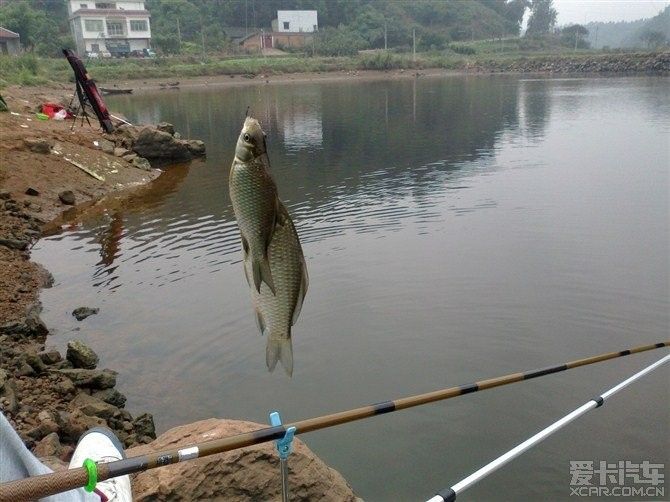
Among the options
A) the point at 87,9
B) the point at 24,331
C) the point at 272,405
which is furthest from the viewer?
the point at 87,9

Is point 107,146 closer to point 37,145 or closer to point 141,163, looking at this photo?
point 141,163

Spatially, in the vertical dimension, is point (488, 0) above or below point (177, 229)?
above

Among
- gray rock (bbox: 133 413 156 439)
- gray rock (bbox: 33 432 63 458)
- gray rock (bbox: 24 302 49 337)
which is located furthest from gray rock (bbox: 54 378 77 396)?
gray rock (bbox: 24 302 49 337)

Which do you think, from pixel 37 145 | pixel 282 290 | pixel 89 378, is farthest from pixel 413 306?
pixel 37 145

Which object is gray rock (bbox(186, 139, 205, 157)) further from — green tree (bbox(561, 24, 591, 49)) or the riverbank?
green tree (bbox(561, 24, 591, 49))

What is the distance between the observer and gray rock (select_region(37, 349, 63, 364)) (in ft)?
24.4

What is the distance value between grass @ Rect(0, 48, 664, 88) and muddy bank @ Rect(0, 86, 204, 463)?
2542 centimetres

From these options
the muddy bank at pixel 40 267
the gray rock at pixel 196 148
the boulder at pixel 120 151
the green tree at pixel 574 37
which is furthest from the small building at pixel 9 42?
the green tree at pixel 574 37

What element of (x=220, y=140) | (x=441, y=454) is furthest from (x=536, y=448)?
(x=220, y=140)

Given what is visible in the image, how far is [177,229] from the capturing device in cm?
1420

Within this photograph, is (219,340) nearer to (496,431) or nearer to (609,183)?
(496,431)

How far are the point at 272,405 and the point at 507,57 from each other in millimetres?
107992

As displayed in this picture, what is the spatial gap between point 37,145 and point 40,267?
745 cm

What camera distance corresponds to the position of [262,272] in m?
2.16
